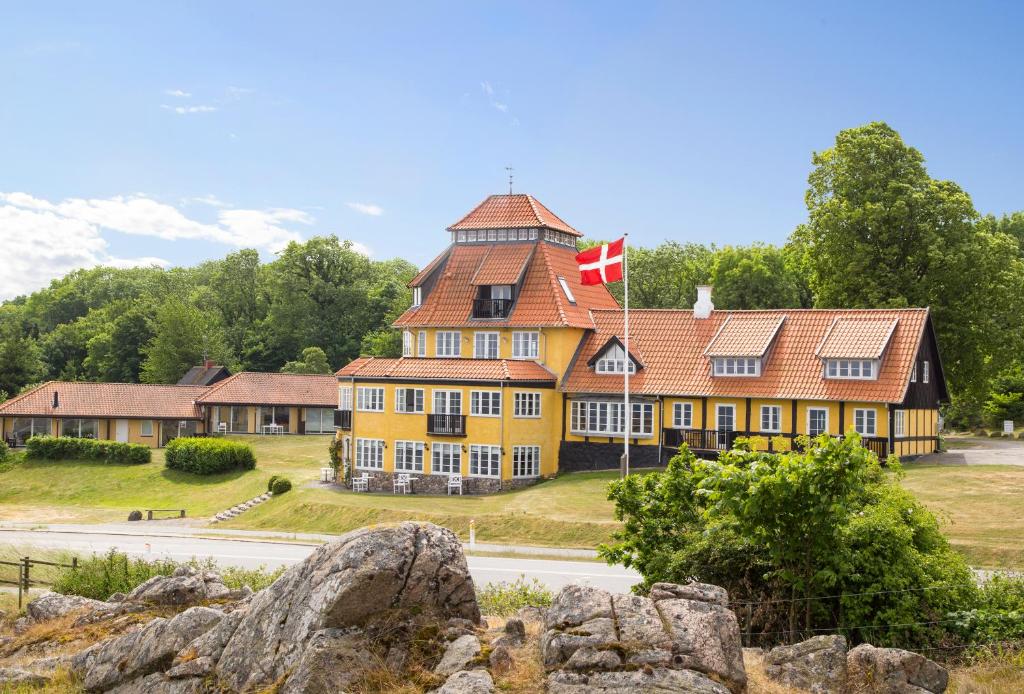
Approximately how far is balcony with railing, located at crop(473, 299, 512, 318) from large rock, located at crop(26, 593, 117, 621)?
30.9m

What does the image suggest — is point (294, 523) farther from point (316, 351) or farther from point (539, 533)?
point (316, 351)

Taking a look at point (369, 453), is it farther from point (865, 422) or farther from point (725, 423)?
point (865, 422)

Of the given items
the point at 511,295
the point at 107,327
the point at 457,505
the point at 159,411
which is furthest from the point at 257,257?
the point at 457,505

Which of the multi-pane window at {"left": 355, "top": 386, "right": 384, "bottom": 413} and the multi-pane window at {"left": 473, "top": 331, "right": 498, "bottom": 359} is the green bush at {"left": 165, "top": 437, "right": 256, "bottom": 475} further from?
the multi-pane window at {"left": 473, "top": 331, "right": 498, "bottom": 359}

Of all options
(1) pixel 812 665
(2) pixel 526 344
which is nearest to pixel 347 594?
(1) pixel 812 665

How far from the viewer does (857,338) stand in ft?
140

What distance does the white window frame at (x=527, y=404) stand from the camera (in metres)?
45.8

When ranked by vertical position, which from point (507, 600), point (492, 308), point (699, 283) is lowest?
point (507, 600)

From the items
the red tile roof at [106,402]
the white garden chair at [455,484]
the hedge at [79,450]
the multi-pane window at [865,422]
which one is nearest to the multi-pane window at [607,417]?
the white garden chair at [455,484]

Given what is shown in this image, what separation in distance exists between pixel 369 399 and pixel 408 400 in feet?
Result: 7.01

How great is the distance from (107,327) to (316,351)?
3316cm

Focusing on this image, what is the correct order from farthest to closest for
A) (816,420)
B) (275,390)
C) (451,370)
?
1. (275,390)
2. (451,370)
3. (816,420)

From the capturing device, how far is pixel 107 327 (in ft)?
362

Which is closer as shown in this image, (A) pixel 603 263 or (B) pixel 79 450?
(A) pixel 603 263
